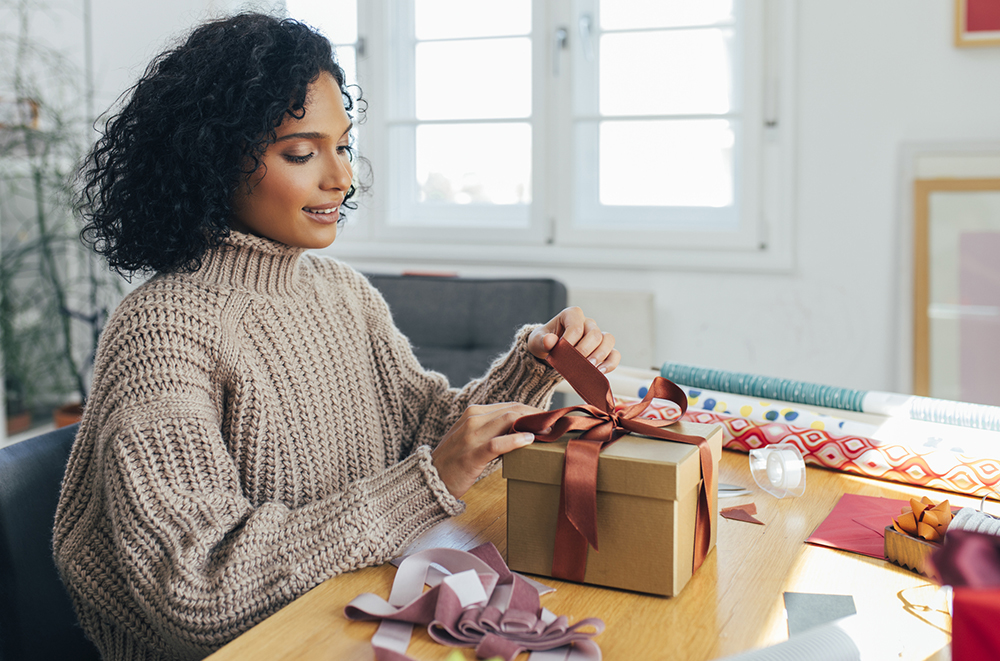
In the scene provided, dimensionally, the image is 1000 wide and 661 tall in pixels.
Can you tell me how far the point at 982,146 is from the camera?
7.04 feet

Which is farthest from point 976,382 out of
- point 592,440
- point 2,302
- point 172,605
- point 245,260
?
point 2,302

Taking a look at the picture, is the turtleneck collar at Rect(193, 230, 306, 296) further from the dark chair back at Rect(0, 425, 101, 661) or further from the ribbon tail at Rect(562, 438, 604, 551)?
the ribbon tail at Rect(562, 438, 604, 551)

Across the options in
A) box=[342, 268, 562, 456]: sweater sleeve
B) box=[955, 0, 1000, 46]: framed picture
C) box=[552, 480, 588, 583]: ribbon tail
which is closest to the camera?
box=[552, 480, 588, 583]: ribbon tail

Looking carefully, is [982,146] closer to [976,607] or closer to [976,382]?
[976,382]

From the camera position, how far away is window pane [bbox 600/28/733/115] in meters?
2.46

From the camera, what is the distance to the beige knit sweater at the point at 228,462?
2.71 ft

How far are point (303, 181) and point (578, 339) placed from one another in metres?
0.41

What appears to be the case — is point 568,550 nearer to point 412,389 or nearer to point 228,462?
point 228,462

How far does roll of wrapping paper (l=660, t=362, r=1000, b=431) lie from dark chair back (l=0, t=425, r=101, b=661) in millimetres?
900

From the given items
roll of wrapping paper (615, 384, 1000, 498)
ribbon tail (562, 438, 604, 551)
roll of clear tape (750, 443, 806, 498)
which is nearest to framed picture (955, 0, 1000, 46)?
roll of wrapping paper (615, 384, 1000, 498)

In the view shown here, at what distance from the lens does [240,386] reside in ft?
3.28

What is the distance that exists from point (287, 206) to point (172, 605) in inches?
19.9

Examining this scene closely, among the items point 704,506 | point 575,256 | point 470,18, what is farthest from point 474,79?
point 704,506

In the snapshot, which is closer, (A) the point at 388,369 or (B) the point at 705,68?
(A) the point at 388,369
